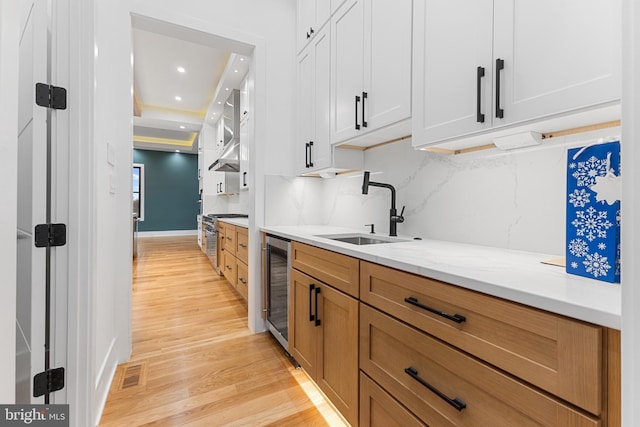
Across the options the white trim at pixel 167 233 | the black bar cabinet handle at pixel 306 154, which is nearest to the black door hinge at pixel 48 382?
the black bar cabinet handle at pixel 306 154

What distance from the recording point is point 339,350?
4.40 feet

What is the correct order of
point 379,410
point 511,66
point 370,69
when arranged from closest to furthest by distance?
point 511,66, point 379,410, point 370,69

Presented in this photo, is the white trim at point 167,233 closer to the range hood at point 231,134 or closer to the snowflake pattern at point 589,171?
the range hood at point 231,134

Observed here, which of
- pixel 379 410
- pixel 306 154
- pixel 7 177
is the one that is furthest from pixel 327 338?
pixel 306 154

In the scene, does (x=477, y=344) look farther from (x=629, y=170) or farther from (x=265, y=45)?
(x=265, y=45)

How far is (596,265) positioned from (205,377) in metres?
1.95

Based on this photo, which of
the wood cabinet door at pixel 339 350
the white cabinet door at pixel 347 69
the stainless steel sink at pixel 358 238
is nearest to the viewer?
the wood cabinet door at pixel 339 350

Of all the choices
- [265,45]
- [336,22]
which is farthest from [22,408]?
[265,45]

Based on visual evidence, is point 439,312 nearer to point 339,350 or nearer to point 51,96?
point 339,350

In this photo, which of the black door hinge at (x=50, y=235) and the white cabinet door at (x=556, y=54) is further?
the black door hinge at (x=50, y=235)

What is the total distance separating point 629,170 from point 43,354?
190 centimetres

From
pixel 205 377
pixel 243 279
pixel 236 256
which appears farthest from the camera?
pixel 236 256

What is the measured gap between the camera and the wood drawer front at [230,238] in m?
3.22

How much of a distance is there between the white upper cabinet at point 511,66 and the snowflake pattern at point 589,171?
0.53 feet
